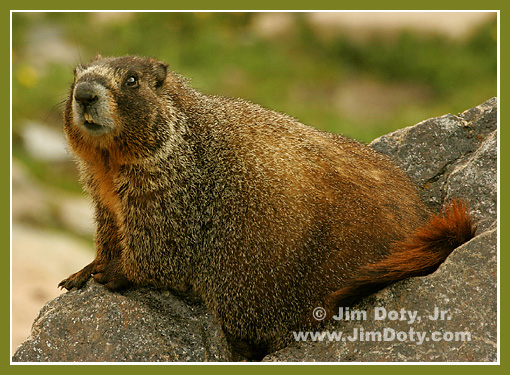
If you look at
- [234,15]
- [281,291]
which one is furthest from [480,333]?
[234,15]

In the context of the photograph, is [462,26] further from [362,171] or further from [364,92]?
[362,171]

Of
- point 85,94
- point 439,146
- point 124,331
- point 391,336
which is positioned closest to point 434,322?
point 391,336

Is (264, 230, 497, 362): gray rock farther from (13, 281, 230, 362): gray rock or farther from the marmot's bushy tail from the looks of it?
(13, 281, 230, 362): gray rock

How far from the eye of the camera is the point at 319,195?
547cm

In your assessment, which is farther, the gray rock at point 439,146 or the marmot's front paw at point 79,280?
the gray rock at point 439,146

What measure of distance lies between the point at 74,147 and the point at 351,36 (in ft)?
30.5

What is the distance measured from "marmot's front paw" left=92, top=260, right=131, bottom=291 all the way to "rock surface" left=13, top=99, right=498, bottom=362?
0.24 ft

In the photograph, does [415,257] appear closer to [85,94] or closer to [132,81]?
[132,81]

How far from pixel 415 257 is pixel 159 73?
2.45m

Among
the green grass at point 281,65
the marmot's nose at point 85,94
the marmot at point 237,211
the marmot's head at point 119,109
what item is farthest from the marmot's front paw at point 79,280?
the green grass at point 281,65

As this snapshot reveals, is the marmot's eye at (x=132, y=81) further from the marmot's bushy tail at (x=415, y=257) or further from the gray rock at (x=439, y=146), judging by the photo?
the gray rock at (x=439, y=146)

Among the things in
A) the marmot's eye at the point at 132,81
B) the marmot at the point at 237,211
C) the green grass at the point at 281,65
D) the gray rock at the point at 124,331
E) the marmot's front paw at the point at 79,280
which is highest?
the green grass at the point at 281,65

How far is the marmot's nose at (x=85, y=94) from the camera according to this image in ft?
16.7

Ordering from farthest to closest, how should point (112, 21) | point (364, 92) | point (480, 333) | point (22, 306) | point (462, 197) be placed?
point (112, 21)
point (364, 92)
point (22, 306)
point (462, 197)
point (480, 333)
